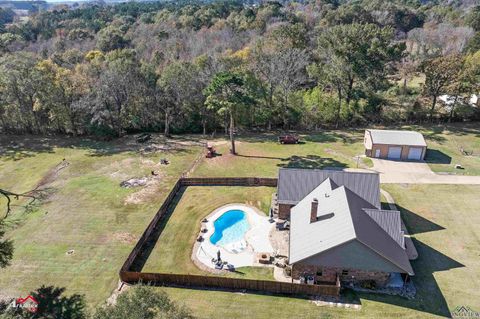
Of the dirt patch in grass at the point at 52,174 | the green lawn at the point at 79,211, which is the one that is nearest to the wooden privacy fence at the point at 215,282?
the green lawn at the point at 79,211

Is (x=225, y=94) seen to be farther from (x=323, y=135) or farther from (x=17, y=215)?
(x=17, y=215)

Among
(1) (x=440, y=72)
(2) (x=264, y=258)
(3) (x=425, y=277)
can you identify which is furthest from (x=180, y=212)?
(1) (x=440, y=72)

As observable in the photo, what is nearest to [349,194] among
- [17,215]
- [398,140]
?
[398,140]

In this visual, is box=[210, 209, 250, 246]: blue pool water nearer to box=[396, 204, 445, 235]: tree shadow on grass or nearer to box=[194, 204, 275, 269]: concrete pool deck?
box=[194, 204, 275, 269]: concrete pool deck

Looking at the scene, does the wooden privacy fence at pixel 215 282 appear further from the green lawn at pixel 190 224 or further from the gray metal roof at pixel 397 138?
the gray metal roof at pixel 397 138

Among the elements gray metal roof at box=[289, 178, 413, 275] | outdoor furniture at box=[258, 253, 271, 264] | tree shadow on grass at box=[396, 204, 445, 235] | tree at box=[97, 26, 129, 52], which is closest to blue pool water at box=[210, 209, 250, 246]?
outdoor furniture at box=[258, 253, 271, 264]
